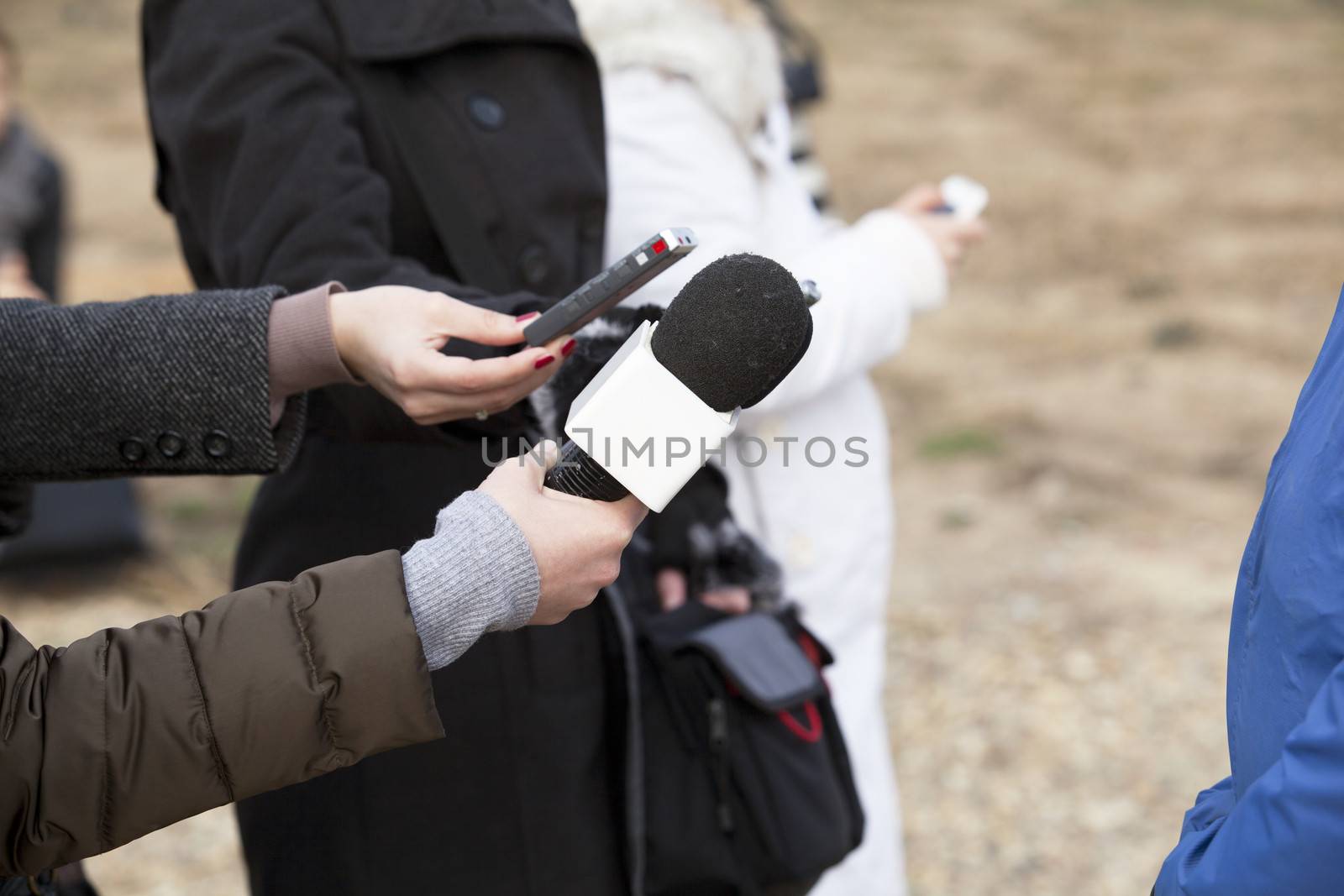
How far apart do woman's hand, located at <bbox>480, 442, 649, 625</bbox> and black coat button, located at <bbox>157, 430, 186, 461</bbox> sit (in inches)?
16.2

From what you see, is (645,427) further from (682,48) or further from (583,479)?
(682,48)

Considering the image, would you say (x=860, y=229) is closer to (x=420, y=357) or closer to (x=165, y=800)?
(x=420, y=357)

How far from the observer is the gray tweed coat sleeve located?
1303 mm

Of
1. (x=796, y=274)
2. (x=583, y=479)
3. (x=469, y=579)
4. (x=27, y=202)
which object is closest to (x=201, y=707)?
(x=469, y=579)

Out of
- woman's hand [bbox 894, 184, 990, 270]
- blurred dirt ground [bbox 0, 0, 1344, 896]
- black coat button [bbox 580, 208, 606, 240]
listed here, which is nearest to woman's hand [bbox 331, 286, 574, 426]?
black coat button [bbox 580, 208, 606, 240]

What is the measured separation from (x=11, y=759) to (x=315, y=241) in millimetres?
648

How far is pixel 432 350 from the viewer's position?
4.15ft

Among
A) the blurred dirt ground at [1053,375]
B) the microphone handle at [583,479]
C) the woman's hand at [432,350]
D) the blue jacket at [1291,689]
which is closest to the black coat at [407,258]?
the woman's hand at [432,350]

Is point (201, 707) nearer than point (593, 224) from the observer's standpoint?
Yes

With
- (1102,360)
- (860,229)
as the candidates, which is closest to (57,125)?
(1102,360)

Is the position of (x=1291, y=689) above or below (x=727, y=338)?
below

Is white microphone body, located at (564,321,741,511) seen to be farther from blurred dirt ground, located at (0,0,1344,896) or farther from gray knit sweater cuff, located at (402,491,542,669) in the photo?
blurred dirt ground, located at (0,0,1344,896)

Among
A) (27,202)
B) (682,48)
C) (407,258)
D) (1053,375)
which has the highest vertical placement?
(682,48)

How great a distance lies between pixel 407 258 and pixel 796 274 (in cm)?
59
